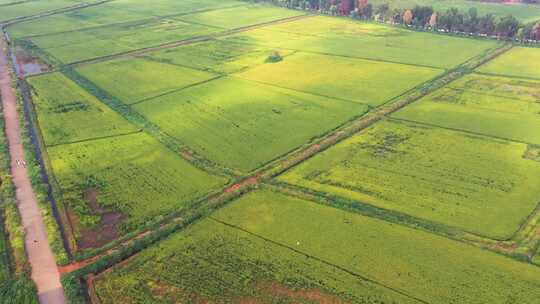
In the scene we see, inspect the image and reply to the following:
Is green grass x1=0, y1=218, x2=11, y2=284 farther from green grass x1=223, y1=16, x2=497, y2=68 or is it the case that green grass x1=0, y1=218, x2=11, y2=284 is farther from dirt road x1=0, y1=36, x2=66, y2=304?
green grass x1=223, y1=16, x2=497, y2=68

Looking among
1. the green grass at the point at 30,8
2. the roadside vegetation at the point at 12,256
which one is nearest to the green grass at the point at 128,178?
the roadside vegetation at the point at 12,256

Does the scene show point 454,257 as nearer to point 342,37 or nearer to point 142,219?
point 142,219

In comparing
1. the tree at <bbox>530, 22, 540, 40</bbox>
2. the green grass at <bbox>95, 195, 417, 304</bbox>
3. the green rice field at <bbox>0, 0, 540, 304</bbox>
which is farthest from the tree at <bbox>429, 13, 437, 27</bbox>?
the green grass at <bbox>95, 195, 417, 304</bbox>

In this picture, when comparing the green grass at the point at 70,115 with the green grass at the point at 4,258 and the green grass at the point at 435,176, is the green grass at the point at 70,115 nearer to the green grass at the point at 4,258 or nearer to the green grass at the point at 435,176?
the green grass at the point at 4,258

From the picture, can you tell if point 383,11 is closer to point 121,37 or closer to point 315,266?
point 121,37

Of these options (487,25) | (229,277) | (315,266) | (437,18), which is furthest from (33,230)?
(437,18)

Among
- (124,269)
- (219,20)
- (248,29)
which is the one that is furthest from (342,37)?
(124,269)
